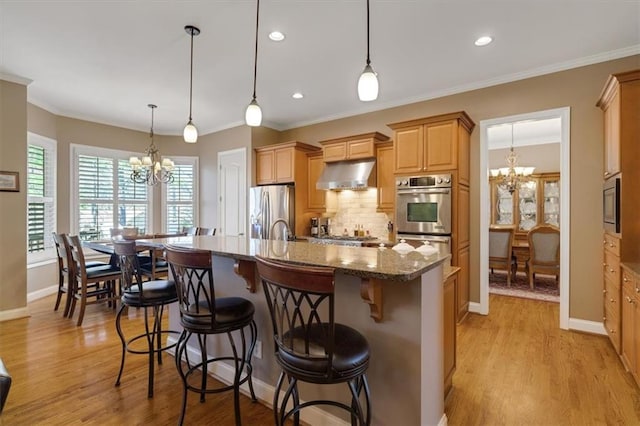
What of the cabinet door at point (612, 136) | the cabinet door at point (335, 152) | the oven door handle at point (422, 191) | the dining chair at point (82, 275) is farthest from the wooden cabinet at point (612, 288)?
the dining chair at point (82, 275)

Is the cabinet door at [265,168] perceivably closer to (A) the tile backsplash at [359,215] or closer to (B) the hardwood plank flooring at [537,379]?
(A) the tile backsplash at [359,215]

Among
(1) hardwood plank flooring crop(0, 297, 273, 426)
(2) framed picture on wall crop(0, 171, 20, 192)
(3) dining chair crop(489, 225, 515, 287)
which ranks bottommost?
(1) hardwood plank flooring crop(0, 297, 273, 426)

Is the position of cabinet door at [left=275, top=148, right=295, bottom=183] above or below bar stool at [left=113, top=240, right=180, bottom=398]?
above

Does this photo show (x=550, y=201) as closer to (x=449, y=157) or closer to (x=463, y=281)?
(x=463, y=281)

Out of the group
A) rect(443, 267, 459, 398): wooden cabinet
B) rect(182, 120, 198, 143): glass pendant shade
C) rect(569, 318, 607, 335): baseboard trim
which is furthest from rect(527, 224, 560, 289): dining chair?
rect(182, 120, 198, 143): glass pendant shade

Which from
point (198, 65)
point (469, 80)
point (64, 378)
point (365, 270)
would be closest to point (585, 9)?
point (469, 80)

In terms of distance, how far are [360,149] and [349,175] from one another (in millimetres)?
408

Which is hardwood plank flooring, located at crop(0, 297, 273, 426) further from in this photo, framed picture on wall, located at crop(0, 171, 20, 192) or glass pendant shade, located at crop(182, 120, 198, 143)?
glass pendant shade, located at crop(182, 120, 198, 143)

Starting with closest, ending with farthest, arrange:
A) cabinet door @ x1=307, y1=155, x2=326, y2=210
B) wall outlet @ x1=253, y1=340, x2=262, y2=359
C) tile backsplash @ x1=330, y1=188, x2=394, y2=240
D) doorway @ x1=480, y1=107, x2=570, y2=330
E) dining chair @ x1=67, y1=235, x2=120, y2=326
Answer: wall outlet @ x1=253, y1=340, x2=262, y2=359, doorway @ x1=480, y1=107, x2=570, y2=330, dining chair @ x1=67, y1=235, x2=120, y2=326, tile backsplash @ x1=330, y1=188, x2=394, y2=240, cabinet door @ x1=307, y1=155, x2=326, y2=210

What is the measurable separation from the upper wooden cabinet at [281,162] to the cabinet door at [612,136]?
144 inches

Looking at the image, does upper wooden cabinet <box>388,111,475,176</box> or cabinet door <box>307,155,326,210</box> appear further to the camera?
cabinet door <box>307,155,326,210</box>

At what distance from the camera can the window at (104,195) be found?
544cm

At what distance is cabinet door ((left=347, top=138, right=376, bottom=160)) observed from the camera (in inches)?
178

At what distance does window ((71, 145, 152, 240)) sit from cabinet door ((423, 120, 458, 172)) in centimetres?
499
